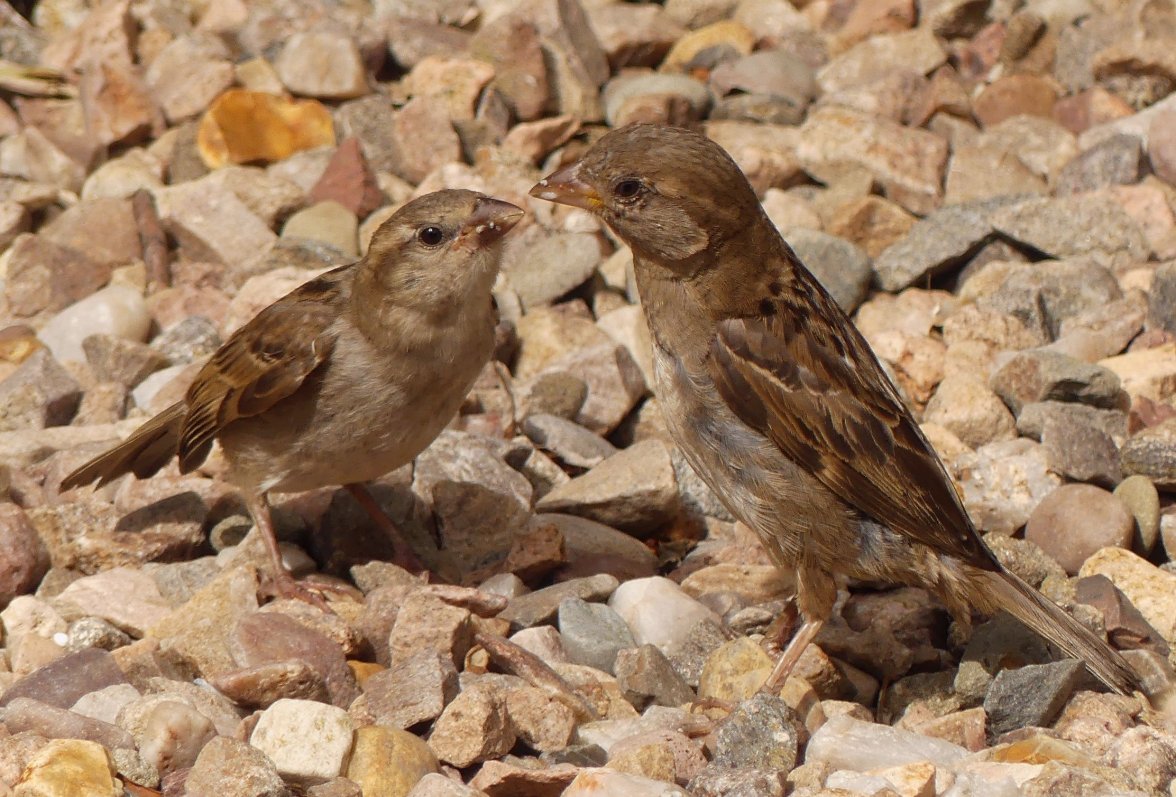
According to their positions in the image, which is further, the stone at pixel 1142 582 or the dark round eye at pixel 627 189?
the stone at pixel 1142 582

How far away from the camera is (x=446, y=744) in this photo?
398 cm

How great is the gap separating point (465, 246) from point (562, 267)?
177 cm

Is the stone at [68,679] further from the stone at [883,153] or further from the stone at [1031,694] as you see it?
the stone at [883,153]

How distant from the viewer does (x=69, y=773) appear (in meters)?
3.61

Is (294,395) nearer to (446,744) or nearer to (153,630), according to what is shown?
(153,630)

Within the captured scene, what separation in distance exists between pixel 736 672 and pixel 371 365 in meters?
1.45

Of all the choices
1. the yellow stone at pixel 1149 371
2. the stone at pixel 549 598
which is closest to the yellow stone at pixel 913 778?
the stone at pixel 549 598

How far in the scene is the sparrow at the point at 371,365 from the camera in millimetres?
4973

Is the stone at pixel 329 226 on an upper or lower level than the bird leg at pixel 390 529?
upper

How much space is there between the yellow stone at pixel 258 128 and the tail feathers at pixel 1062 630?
14.4 ft

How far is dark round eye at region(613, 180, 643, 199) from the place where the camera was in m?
4.46

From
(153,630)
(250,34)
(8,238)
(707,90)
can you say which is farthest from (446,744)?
(250,34)

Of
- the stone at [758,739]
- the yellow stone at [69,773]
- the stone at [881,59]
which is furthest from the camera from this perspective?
the stone at [881,59]

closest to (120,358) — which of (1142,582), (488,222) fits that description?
(488,222)
